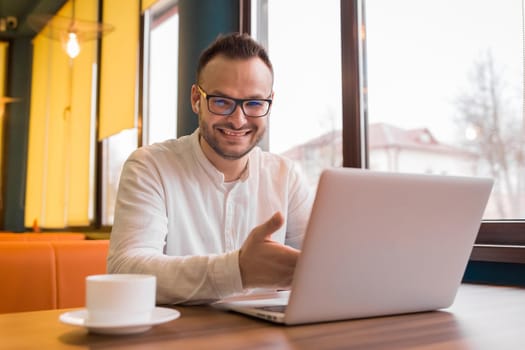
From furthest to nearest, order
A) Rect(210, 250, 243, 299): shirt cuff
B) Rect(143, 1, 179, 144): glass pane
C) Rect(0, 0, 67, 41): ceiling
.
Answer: Rect(0, 0, 67, 41): ceiling, Rect(143, 1, 179, 144): glass pane, Rect(210, 250, 243, 299): shirt cuff

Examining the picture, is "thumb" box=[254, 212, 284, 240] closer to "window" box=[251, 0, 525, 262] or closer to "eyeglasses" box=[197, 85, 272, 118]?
"eyeglasses" box=[197, 85, 272, 118]

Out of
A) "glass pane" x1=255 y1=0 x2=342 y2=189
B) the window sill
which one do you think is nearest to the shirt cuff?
the window sill

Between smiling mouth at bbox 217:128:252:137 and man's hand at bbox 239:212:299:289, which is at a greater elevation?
smiling mouth at bbox 217:128:252:137

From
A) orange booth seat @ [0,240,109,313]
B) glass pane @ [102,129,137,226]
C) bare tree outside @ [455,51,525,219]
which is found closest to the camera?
orange booth seat @ [0,240,109,313]

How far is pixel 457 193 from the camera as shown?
98 centimetres

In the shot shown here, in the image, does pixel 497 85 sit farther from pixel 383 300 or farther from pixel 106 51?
pixel 106 51

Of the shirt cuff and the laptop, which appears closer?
the laptop

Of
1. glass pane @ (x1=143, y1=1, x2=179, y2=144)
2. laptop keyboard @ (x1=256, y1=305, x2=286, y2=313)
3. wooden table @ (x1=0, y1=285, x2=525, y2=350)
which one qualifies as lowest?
wooden table @ (x1=0, y1=285, x2=525, y2=350)

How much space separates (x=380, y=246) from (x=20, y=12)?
769cm

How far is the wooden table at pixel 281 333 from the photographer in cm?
79

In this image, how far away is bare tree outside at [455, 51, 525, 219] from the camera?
2.01m

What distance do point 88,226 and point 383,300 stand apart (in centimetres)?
537

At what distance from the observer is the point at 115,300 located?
2.64 ft

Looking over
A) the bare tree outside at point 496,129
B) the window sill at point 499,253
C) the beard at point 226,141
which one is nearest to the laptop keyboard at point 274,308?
the beard at point 226,141
